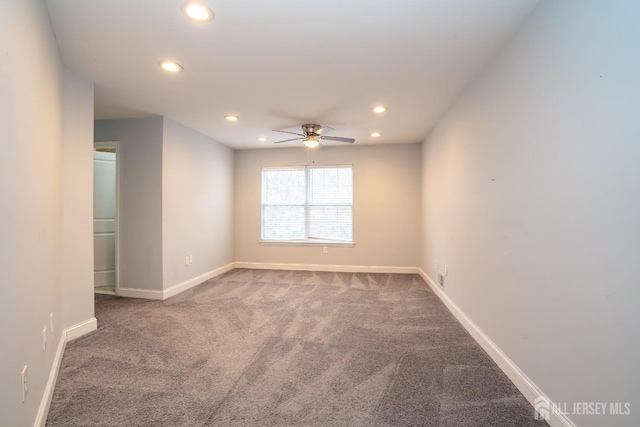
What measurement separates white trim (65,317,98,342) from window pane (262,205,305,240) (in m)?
3.22

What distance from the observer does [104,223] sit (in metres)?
4.31

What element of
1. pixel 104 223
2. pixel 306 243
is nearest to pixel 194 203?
pixel 104 223

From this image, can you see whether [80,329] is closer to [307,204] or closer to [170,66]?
[170,66]

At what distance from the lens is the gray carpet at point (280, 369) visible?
1.64 meters

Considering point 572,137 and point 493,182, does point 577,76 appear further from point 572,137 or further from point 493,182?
point 493,182

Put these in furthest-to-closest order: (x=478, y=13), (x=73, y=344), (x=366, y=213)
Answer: (x=366, y=213)
(x=73, y=344)
(x=478, y=13)

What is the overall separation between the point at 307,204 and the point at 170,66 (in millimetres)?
3501

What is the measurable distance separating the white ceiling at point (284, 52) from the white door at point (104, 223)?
44.3 inches

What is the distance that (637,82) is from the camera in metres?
1.09

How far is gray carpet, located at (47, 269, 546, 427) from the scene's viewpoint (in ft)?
5.38

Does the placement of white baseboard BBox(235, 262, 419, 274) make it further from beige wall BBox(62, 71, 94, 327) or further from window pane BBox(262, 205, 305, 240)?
beige wall BBox(62, 71, 94, 327)

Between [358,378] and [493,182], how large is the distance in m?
1.80

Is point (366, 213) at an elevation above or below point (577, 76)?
below

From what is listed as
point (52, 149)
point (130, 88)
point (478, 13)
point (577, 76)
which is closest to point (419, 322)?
point (577, 76)
